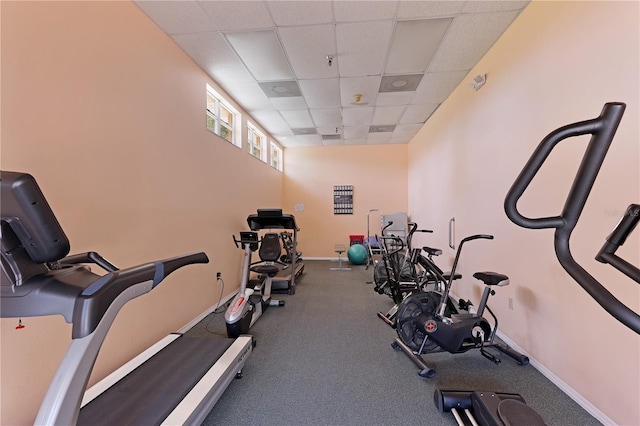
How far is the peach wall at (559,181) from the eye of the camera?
154 centimetres

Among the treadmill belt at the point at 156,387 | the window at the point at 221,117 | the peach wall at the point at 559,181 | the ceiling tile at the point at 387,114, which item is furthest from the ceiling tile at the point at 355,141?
the treadmill belt at the point at 156,387

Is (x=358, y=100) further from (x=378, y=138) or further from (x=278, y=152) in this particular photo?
(x=278, y=152)

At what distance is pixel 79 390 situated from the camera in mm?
859

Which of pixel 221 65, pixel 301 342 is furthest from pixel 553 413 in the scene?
pixel 221 65

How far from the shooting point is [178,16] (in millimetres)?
2428

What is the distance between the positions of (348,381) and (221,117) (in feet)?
12.8

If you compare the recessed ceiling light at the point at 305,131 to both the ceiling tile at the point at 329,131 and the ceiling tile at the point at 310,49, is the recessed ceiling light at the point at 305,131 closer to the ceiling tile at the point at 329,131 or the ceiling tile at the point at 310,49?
the ceiling tile at the point at 329,131

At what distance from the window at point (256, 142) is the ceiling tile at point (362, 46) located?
2344mm

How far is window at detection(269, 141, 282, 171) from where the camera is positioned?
21.0 ft

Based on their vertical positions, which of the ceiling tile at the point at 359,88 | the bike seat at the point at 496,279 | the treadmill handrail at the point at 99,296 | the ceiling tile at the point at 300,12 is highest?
the ceiling tile at the point at 300,12

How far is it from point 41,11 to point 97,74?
0.41 metres

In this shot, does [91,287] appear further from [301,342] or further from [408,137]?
[408,137]

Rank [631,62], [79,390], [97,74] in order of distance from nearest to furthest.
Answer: [79,390] < [631,62] < [97,74]

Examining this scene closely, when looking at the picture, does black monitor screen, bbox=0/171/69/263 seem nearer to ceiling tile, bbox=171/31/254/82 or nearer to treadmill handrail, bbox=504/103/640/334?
treadmill handrail, bbox=504/103/640/334
